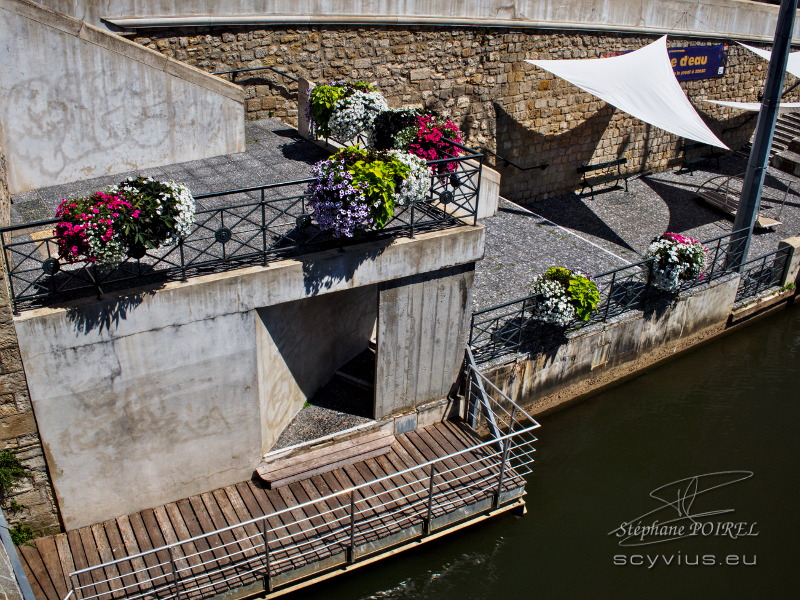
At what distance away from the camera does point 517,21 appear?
15562mm

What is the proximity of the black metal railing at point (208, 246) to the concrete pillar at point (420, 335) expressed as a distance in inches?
26.3

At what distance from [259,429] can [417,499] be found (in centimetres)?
198

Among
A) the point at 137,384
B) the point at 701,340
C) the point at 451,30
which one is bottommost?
the point at 701,340

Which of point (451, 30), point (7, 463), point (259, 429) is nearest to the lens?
point (7, 463)

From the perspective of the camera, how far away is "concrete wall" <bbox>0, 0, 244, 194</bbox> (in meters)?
10.0

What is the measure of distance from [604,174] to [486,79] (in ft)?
14.2

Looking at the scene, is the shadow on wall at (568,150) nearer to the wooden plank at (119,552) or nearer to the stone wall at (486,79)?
the stone wall at (486,79)

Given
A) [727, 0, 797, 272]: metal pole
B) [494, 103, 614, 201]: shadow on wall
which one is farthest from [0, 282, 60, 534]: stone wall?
[727, 0, 797, 272]: metal pole

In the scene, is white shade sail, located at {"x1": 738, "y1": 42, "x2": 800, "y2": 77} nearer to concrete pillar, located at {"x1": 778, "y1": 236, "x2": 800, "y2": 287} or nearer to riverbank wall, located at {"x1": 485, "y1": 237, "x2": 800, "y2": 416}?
concrete pillar, located at {"x1": 778, "y1": 236, "x2": 800, "y2": 287}

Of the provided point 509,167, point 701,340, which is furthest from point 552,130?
point 701,340

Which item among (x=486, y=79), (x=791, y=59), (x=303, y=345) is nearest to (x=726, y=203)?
(x=791, y=59)

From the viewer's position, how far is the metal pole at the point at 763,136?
497 inches

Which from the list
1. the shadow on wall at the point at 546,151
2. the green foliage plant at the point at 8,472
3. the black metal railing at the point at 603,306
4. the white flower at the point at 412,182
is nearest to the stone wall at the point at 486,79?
the shadow on wall at the point at 546,151

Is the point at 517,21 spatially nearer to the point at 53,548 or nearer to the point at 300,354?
the point at 300,354
